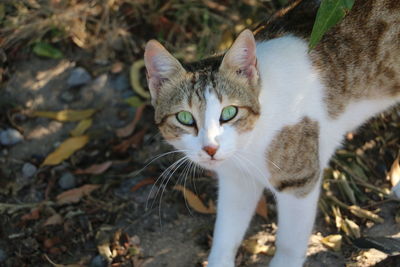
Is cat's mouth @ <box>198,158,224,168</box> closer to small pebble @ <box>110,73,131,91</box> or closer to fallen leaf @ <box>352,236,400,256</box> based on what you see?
fallen leaf @ <box>352,236,400,256</box>

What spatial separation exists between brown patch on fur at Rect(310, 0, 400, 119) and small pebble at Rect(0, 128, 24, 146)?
2.09m

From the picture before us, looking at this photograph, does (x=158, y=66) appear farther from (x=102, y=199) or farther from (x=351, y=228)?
(x=351, y=228)

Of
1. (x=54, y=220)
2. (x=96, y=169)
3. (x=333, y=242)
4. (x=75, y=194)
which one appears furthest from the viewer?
(x=96, y=169)

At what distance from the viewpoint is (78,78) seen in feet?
13.2

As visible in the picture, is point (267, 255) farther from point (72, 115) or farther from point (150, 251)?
point (72, 115)

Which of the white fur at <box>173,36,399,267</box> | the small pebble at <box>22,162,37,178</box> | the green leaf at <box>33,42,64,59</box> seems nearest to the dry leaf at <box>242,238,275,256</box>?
the white fur at <box>173,36,399,267</box>

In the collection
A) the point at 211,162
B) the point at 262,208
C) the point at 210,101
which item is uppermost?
the point at 210,101

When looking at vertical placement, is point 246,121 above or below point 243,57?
below

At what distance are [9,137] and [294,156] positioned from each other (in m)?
2.06

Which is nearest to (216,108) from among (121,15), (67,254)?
(67,254)

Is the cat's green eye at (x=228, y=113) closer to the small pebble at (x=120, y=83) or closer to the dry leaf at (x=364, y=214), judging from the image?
the dry leaf at (x=364, y=214)

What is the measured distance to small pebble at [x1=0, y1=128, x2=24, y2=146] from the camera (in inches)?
149

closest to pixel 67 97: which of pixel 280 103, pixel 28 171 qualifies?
pixel 28 171

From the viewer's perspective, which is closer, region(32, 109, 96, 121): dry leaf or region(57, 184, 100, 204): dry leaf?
region(57, 184, 100, 204): dry leaf
